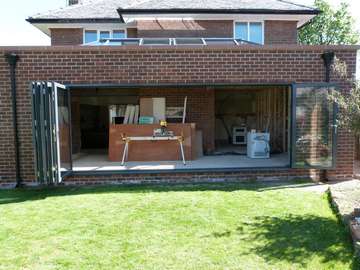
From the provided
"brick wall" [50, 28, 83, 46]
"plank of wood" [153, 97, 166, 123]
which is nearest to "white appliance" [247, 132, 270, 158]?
"plank of wood" [153, 97, 166, 123]

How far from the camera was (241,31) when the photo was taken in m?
15.0

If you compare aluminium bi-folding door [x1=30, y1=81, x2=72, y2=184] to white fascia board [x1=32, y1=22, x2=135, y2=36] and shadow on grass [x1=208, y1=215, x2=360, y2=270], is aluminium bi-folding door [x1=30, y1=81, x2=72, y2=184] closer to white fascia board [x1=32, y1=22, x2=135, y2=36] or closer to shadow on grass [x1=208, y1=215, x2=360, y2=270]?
shadow on grass [x1=208, y1=215, x2=360, y2=270]

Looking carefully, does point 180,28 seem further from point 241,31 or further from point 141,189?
point 141,189

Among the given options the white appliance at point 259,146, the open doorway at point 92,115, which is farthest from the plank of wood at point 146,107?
the white appliance at point 259,146

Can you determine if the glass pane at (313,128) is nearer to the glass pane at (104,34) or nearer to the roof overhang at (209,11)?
the roof overhang at (209,11)

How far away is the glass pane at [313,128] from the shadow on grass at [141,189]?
1.92 ft

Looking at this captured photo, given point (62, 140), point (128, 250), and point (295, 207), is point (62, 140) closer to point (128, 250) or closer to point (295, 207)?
point (128, 250)

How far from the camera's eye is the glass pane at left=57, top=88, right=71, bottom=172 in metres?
7.79

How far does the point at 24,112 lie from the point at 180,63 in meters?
3.74

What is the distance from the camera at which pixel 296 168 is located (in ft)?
28.0

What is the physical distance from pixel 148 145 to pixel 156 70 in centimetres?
308

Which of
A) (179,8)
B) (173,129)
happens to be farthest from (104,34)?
(173,129)

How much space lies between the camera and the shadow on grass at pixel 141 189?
753 centimetres

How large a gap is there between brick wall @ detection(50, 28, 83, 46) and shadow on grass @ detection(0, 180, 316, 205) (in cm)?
916
